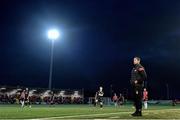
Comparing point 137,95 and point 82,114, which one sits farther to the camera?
point 82,114

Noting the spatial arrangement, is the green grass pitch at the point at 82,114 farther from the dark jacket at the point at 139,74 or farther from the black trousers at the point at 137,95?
the dark jacket at the point at 139,74

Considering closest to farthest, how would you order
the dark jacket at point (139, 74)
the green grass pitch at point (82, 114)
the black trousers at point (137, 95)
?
the green grass pitch at point (82, 114)
the dark jacket at point (139, 74)
the black trousers at point (137, 95)

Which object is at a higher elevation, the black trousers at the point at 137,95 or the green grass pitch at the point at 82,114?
the black trousers at the point at 137,95

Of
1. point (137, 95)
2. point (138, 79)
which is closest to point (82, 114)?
point (137, 95)

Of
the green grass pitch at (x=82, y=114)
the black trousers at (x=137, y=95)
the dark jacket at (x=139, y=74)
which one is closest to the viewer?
the green grass pitch at (x=82, y=114)

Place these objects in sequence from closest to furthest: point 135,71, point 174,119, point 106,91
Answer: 1. point 174,119
2. point 135,71
3. point 106,91

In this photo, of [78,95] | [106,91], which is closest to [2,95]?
[78,95]

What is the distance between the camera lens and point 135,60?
543 inches

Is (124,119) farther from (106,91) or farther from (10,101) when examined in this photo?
(106,91)

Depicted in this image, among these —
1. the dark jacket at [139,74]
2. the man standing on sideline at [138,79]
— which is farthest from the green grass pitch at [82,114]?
the dark jacket at [139,74]

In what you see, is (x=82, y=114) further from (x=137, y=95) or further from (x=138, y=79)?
(x=138, y=79)

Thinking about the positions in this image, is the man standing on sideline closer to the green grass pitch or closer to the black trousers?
the black trousers

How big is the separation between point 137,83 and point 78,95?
49.1 m

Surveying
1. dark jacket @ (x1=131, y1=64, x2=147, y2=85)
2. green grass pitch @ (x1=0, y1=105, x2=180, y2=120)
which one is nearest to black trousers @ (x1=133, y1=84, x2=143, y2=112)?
dark jacket @ (x1=131, y1=64, x2=147, y2=85)
